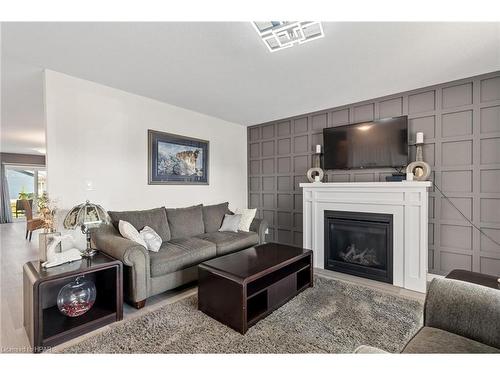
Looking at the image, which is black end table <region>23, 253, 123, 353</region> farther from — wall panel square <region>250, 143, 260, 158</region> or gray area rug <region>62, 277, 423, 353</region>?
wall panel square <region>250, 143, 260, 158</region>

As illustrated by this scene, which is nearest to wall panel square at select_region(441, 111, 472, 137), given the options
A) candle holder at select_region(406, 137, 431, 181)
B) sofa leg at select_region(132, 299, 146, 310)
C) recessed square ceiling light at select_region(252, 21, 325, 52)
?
candle holder at select_region(406, 137, 431, 181)

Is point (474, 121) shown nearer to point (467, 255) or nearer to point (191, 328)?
point (467, 255)

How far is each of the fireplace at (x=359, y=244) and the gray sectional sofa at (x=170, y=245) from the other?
1.02 metres

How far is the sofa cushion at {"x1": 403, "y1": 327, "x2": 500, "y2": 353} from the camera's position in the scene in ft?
3.51

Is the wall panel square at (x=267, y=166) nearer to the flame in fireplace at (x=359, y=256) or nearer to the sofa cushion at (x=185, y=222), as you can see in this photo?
the sofa cushion at (x=185, y=222)

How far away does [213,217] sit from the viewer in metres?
3.69

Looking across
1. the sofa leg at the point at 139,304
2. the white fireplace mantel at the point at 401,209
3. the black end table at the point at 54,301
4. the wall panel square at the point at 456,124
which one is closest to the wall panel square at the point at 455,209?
the white fireplace mantel at the point at 401,209

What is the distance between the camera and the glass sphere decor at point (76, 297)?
189 cm

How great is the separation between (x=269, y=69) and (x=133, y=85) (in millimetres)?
1621

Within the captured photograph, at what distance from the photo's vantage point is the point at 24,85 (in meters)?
2.78

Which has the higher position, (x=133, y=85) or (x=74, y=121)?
(x=133, y=85)

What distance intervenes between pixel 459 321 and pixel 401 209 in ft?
5.89

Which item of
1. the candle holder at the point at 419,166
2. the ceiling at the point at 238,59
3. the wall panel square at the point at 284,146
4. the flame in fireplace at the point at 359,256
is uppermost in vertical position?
the ceiling at the point at 238,59
